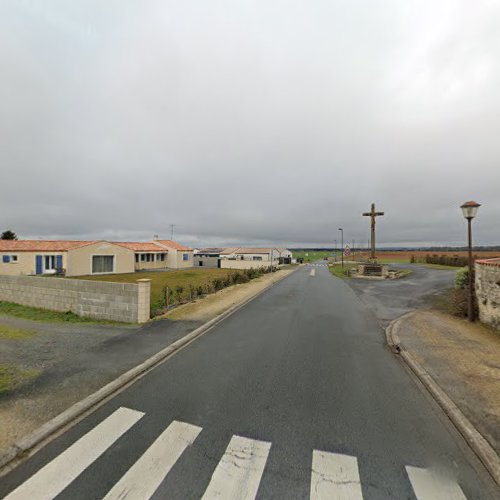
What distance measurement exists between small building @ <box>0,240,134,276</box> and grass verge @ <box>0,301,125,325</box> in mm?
17169

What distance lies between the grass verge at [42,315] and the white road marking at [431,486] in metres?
9.44

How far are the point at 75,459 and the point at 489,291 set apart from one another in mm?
12210

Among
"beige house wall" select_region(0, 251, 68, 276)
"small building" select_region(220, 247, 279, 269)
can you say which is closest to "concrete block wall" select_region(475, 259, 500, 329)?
"beige house wall" select_region(0, 251, 68, 276)

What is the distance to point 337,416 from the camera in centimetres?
399

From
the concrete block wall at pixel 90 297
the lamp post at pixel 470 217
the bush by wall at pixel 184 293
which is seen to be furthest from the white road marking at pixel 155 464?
the lamp post at pixel 470 217

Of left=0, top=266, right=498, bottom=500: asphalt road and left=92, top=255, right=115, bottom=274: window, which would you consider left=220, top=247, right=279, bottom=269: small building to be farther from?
left=0, top=266, right=498, bottom=500: asphalt road

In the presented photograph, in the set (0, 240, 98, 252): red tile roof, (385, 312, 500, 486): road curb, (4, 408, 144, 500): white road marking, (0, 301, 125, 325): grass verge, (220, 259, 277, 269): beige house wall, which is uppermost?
(0, 240, 98, 252): red tile roof

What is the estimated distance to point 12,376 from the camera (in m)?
5.21

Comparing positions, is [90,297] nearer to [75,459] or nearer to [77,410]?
[77,410]

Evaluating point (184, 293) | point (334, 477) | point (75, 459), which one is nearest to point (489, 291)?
point (334, 477)

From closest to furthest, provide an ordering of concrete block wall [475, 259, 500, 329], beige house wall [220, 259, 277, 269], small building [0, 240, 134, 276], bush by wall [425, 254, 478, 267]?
Answer: concrete block wall [475, 259, 500, 329]
small building [0, 240, 134, 276]
bush by wall [425, 254, 478, 267]
beige house wall [220, 259, 277, 269]

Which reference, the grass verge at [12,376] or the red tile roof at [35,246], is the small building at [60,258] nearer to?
the red tile roof at [35,246]

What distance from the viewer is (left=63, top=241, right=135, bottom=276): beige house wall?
2769 cm

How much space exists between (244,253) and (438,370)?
2252 inches
